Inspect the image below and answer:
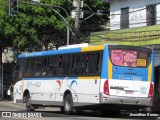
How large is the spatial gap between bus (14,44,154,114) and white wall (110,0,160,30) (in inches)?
396

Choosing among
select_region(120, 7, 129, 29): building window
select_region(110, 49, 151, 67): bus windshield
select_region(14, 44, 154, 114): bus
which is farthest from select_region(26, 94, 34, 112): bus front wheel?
select_region(120, 7, 129, 29): building window

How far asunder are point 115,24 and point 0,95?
15942mm

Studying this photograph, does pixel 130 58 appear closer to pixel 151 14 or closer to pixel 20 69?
pixel 20 69

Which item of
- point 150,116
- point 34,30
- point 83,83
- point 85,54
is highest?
point 34,30

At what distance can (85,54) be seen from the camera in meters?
21.8

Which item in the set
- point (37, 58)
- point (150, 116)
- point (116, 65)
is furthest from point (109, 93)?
point (37, 58)

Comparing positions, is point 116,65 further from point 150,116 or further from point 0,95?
point 0,95

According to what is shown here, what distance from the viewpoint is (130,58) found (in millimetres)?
20906

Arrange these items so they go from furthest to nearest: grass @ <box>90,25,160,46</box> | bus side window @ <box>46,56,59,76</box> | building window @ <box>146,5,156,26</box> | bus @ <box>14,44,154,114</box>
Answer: building window @ <box>146,5,156,26</box> < grass @ <box>90,25,160,46</box> < bus side window @ <box>46,56,59,76</box> < bus @ <box>14,44,154,114</box>

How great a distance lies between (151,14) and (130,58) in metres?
11.8

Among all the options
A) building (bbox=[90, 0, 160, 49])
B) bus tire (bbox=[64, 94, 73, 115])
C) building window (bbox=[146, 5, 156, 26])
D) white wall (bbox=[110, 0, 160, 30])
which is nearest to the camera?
bus tire (bbox=[64, 94, 73, 115])

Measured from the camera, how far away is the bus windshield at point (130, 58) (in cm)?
2062

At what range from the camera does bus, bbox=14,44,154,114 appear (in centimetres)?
2045

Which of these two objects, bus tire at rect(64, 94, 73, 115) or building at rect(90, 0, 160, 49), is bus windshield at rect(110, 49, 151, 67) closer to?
bus tire at rect(64, 94, 73, 115)
